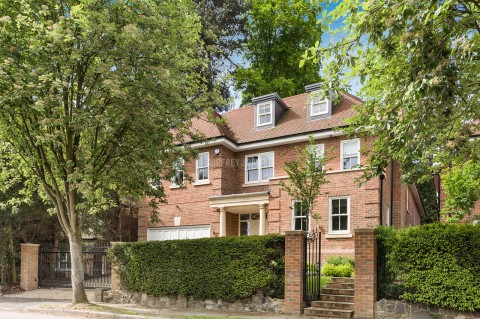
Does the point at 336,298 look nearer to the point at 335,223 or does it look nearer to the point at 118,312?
the point at 118,312

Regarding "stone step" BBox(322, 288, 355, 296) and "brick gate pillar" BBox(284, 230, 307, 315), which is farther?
"stone step" BBox(322, 288, 355, 296)

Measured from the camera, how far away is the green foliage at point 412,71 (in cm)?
774

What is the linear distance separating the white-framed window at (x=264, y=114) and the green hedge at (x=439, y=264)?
46.5 feet

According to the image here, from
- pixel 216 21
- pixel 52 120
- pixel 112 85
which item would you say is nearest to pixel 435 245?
pixel 112 85

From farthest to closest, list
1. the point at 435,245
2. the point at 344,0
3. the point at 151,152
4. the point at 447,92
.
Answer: the point at 151,152 → the point at 435,245 → the point at 344,0 → the point at 447,92

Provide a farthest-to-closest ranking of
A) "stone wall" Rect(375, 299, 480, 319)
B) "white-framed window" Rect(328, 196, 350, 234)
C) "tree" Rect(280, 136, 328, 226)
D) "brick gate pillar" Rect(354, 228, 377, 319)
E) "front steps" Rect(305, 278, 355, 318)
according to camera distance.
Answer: "white-framed window" Rect(328, 196, 350, 234) < "tree" Rect(280, 136, 328, 226) < "front steps" Rect(305, 278, 355, 318) < "brick gate pillar" Rect(354, 228, 377, 319) < "stone wall" Rect(375, 299, 480, 319)

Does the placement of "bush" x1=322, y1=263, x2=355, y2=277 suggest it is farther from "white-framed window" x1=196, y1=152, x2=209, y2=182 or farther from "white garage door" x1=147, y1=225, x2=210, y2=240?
"white-framed window" x1=196, y1=152, x2=209, y2=182

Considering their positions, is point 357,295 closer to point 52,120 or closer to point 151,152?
point 151,152

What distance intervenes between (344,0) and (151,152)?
6.25 metres

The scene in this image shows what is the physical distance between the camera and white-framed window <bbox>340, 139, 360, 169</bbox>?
2103 centimetres

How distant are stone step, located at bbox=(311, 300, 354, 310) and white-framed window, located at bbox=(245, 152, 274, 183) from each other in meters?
11.9

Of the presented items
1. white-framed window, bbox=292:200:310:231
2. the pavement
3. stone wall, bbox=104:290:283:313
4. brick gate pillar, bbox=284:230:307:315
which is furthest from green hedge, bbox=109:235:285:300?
white-framed window, bbox=292:200:310:231

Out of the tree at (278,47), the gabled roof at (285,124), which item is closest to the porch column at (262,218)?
the gabled roof at (285,124)

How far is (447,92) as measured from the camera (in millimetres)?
7570
